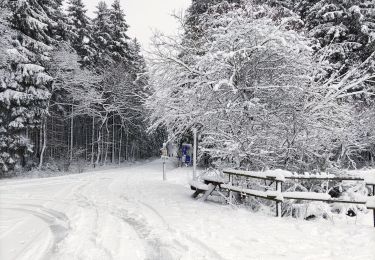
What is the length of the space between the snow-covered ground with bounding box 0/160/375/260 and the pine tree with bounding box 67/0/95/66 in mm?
27042

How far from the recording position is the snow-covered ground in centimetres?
596

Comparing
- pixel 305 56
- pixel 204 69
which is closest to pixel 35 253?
pixel 204 69

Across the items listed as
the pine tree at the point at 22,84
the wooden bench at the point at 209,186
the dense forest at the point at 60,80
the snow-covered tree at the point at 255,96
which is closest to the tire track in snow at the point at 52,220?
the wooden bench at the point at 209,186

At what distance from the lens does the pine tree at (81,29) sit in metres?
35.7

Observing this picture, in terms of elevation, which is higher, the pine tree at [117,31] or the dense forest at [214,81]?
the pine tree at [117,31]

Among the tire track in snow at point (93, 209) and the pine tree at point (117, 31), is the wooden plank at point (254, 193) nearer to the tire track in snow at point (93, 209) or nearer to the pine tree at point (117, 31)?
the tire track in snow at point (93, 209)

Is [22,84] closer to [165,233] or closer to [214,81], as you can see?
[214,81]

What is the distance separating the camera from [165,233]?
7.29 metres

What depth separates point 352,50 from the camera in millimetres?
24562

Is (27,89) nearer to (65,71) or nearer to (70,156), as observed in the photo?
(65,71)

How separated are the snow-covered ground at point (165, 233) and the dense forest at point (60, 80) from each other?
5028mm

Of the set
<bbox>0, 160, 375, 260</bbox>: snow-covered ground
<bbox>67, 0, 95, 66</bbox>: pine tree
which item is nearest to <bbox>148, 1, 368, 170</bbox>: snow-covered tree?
<bbox>0, 160, 375, 260</bbox>: snow-covered ground

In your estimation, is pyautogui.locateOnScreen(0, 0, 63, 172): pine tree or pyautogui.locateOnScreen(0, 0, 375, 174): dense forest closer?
pyautogui.locateOnScreen(0, 0, 375, 174): dense forest

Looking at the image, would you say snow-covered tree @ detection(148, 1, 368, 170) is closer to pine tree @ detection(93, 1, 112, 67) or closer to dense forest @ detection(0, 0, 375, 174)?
dense forest @ detection(0, 0, 375, 174)
